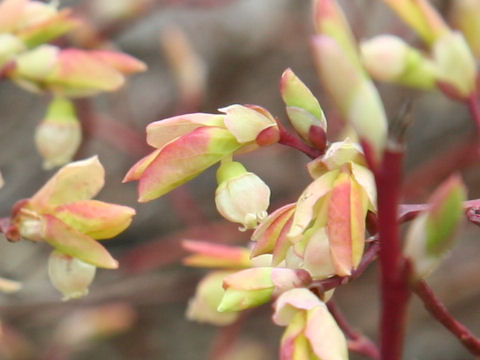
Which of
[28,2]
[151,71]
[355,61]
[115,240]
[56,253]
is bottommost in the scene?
[115,240]

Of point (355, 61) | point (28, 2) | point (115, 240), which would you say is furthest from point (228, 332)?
point (355, 61)

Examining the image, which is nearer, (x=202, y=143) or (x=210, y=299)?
(x=202, y=143)

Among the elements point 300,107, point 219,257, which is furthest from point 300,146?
point 219,257

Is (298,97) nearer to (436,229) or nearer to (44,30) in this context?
(436,229)

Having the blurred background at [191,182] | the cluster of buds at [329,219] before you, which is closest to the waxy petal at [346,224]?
the cluster of buds at [329,219]

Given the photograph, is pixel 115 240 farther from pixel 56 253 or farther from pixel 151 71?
pixel 56 253

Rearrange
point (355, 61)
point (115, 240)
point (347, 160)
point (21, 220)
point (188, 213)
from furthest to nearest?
1. point (115, 240)
2. point (188, 213)
3. point (21, 220)
4. point (347, 160)
5. point (355, 61)
